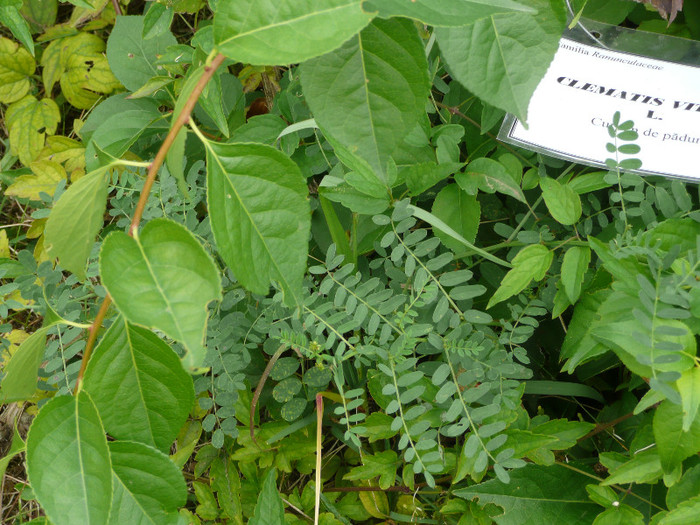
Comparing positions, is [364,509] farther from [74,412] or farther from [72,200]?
[72,200]

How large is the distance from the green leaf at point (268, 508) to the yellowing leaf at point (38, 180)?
0.99m

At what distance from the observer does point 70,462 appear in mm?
627

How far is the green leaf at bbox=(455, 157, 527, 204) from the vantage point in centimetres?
105

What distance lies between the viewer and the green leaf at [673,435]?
78cm

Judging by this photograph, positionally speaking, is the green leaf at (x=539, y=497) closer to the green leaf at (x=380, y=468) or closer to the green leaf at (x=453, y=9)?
the green leaf at (x=380, y=468)

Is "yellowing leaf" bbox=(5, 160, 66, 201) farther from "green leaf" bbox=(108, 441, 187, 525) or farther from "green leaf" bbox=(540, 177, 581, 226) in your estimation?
"green leaf" bbox=(540, 177, 581, 226)

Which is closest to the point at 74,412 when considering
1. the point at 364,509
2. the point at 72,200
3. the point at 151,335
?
the point at 151,335

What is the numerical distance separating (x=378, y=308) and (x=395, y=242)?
12 centimetres

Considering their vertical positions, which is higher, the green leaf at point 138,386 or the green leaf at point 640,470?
the green leaf at point 138,386

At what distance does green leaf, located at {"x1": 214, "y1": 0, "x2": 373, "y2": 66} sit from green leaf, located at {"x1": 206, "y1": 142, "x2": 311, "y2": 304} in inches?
4.4

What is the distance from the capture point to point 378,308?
3.24 ft

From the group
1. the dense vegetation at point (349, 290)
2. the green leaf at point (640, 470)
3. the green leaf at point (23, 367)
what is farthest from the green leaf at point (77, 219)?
the green leaf at point (640, 470)

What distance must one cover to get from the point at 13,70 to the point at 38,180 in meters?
0.47

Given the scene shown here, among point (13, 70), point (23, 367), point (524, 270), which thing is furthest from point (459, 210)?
point (13, 70)
